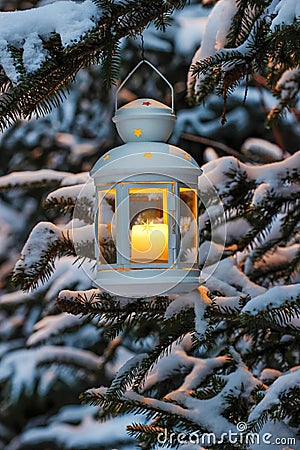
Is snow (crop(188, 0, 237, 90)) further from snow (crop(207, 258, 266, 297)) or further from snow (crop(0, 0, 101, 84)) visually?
snow (crop(207, 258, 266, 297))

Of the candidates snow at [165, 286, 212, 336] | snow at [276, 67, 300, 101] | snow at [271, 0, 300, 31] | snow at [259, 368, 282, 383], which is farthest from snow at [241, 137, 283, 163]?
snow at [271, 0, 300, 31]

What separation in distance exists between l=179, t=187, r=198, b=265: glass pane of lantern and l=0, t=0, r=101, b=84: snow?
0.44m

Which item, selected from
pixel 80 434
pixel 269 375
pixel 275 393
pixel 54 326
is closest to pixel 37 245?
pixel 275 393

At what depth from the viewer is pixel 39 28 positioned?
5.95 feet

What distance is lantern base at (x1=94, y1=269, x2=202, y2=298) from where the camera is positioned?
Result: 6.31 feet

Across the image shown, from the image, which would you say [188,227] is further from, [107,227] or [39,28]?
[39,28]

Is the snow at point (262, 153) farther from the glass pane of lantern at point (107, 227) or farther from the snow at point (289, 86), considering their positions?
the glass pane of lantern at point (107, 227)

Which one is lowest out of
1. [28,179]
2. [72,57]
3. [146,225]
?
[28,179]

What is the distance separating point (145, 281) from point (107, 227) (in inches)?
8.1

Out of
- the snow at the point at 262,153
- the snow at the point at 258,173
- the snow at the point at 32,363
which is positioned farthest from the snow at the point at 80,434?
the snow at the point at 258,173

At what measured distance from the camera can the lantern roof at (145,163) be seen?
76.2 inches

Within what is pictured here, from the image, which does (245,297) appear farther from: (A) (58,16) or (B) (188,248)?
(A) (58,16)

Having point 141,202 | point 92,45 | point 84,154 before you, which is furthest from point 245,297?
point 84,154

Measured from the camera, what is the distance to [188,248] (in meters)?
2.06
